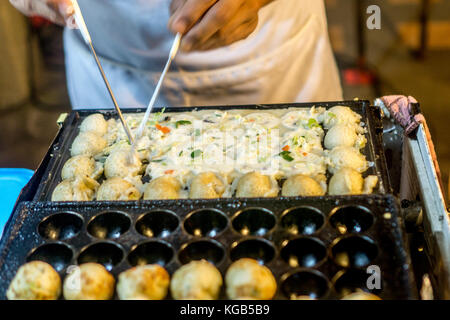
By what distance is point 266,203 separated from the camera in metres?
1.80

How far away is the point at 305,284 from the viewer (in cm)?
166

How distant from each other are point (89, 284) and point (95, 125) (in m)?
1.08

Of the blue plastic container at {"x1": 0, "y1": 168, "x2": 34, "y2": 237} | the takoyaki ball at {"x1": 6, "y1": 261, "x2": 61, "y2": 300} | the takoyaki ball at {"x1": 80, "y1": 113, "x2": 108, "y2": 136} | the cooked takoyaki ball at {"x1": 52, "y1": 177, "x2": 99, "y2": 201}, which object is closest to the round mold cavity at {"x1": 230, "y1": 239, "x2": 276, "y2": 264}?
the takoyaki ball at {"x1": 6, "y1": 261, "x2": 61, "y2": 300}

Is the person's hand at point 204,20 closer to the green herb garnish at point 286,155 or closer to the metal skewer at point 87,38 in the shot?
the metal skewer at point 87,38

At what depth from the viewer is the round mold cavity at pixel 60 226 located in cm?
187

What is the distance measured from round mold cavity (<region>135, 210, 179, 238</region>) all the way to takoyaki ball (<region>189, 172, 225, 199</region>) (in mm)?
196

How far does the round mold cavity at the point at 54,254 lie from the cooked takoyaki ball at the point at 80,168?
0.43 metres

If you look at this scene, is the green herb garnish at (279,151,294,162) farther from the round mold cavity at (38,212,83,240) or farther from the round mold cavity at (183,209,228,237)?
the round mold cavity at (38,212,83,240)

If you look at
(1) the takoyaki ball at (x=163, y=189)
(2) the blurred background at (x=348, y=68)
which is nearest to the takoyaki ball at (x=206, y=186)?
(1) the takoyaki ball at (x=163, y=189)

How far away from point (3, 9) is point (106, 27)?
10.1 ft

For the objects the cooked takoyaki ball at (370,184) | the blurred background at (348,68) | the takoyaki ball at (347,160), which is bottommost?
the cooked takoyaki ball at (370,184)

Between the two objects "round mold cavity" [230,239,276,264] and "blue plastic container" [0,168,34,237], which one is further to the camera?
"blue plastic container" [0,168,34,237]

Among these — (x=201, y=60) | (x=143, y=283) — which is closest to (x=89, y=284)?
(x=143, y=283)

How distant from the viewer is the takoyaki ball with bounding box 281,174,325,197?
1968 millimetres
